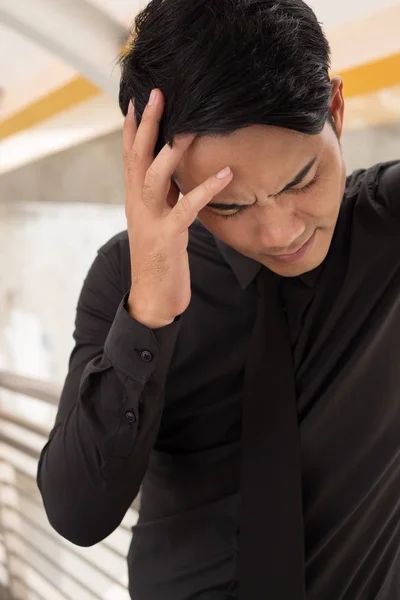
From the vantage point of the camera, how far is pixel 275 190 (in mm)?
965

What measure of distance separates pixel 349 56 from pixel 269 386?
1304mm

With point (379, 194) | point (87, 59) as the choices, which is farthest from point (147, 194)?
point (87, 59)

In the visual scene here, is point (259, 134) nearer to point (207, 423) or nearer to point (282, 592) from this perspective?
point (207, 423)

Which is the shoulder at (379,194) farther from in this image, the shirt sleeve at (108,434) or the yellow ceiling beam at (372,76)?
the yellow ceiling beam at (372,76)

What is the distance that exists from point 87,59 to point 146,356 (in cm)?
166

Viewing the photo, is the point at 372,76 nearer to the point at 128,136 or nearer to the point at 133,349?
the point at 128,136

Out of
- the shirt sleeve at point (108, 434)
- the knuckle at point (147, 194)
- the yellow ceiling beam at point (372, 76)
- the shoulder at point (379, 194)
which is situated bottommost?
the shirt sleeve at point (108, 434)

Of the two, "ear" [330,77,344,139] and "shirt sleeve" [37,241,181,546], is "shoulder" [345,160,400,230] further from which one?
"shirt sleeve" [37,241,181,546]

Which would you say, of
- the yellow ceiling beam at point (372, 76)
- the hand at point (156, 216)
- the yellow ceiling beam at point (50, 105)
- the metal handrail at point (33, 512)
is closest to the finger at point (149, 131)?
the hand at point (156, 216)

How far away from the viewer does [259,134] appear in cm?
92

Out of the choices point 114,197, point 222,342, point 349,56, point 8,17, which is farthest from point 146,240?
point 114,197

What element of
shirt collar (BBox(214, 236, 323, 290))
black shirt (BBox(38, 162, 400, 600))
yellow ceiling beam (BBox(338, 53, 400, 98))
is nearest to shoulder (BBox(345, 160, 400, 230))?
black shirt (BBox(38, 162, 400, 600))

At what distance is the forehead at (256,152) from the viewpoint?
92 cm

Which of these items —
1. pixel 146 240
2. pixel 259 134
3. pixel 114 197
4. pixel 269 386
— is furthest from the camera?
pixel 114 197
